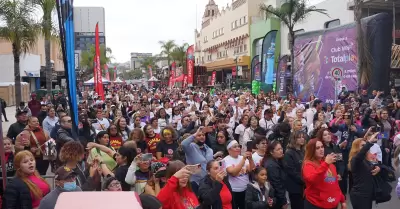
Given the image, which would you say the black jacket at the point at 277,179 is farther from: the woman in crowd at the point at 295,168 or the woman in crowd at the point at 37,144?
the woman in crowd at the point at 37,144

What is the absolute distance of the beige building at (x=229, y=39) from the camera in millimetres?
51875

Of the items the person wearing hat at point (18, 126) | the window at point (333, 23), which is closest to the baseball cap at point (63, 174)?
the person wearing hat at point (18, 126)

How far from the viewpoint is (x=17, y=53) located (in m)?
19.0

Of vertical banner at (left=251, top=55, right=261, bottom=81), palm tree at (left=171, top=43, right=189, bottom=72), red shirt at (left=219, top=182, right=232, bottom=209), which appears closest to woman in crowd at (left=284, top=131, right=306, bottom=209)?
red shirt at (left=219, top=182, right=232, bottom=209)

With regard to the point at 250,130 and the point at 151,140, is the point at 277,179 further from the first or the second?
the point at 250,130

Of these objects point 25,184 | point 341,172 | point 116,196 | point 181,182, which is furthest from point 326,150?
point 116,196

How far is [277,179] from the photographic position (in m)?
5.41

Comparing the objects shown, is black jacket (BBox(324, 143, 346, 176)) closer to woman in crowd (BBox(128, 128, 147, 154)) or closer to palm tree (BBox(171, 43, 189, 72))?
woman in crowd (BBox(128, 128, 147, 154))

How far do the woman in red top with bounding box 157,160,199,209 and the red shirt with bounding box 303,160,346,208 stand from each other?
139 centimetres

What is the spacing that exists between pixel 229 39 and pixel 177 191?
183 feet

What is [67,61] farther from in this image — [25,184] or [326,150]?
[326,150]

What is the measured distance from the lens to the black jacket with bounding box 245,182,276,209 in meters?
5.01

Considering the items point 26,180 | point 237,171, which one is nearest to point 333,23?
point 237,171

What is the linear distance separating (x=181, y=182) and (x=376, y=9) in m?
30.4
